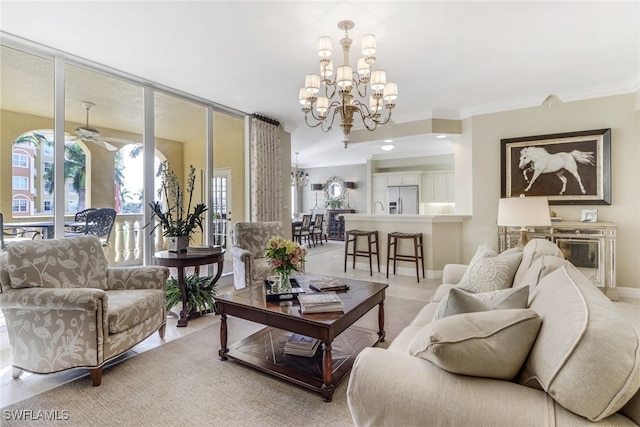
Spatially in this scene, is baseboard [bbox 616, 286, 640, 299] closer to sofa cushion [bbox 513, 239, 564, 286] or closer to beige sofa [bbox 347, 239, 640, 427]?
sofa cushion [bbox 513, 239, 564, 286]

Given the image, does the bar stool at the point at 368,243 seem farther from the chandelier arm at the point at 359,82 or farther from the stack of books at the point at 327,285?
the stack of books at the point at 327,285

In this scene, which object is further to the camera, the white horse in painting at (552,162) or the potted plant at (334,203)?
the potted plant at (334,203)

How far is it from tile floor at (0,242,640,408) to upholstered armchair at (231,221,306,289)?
601mm

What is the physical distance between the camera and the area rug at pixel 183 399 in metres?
1.72

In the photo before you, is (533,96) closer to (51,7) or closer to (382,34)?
(382,34)

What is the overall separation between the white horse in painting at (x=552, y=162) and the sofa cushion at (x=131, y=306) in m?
4.80

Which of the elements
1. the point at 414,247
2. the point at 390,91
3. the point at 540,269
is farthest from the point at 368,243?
the point at 540,269

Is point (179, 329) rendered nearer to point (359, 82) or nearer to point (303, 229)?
point (359, 82)

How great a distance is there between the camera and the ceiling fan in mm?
3400

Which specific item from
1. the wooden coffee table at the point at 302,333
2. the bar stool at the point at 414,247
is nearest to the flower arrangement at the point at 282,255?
the wooden coffee table at the point at 302,333

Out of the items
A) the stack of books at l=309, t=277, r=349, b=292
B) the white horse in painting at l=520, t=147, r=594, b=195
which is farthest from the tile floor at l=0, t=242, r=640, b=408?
the white horse in painting at l=520, t=147, r=594, b=195

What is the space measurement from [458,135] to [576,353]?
4754 mm

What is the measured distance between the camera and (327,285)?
8.46 feet

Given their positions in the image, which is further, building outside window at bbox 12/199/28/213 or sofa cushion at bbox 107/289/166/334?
building outside window at bbox 12/199/28/213
